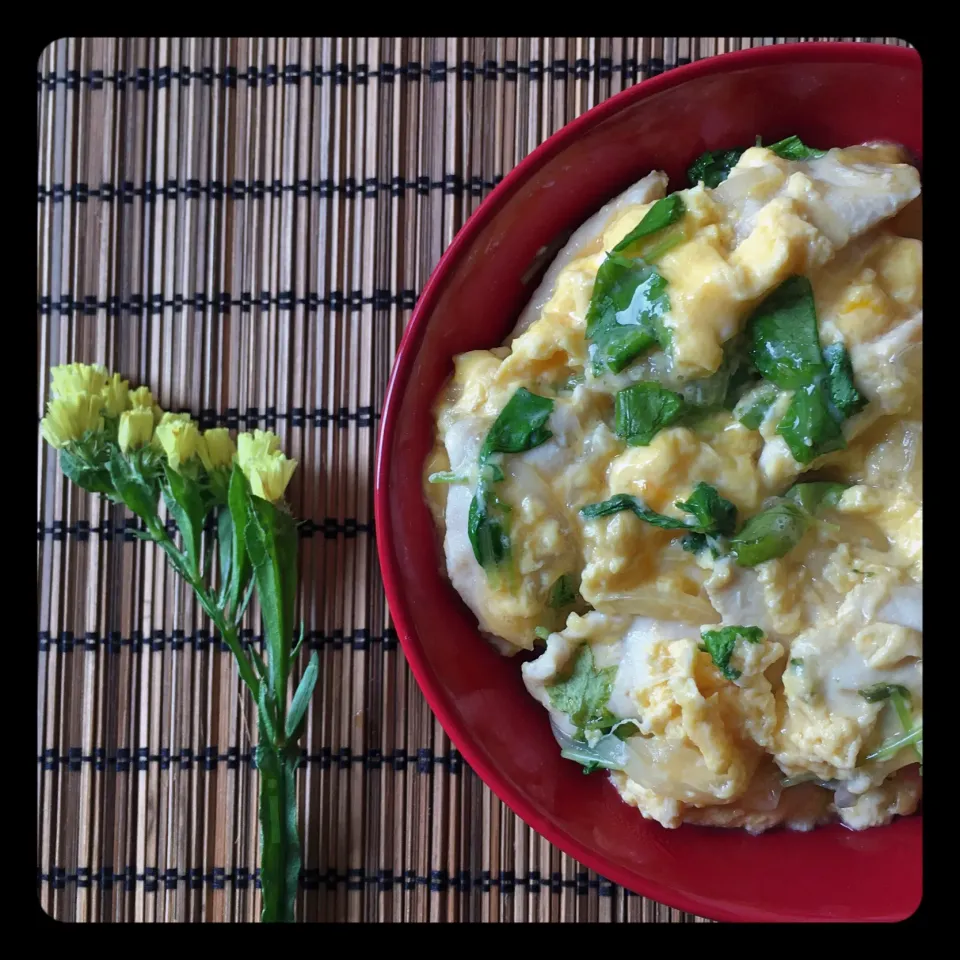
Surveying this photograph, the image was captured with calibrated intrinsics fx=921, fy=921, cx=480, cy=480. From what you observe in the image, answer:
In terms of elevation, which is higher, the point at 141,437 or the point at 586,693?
the point at 141,437

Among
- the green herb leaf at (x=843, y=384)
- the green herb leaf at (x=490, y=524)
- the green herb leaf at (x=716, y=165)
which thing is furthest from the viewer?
the green herb leaf at (x=716, y=165)

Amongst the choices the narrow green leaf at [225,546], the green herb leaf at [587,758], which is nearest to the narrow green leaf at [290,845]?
the narrow green leaf at [225,546]

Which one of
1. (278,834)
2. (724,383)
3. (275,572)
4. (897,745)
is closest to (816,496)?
(724,383)

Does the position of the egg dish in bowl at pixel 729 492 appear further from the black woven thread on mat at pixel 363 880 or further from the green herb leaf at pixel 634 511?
the black woven thread on mat at pixel 363 880

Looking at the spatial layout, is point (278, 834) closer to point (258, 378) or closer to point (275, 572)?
point (275, 572)

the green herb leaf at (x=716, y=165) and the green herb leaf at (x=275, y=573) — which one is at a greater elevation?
the green herb leaf at (x=716, y=165)

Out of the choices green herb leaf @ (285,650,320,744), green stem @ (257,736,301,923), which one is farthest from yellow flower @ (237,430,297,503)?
green stem @ (257,736,301,923)

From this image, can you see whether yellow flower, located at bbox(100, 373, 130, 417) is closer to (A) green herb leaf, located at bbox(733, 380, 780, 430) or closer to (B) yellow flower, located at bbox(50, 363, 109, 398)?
(B) yellow flower, located at bbox(50, 363, 109, 398)
